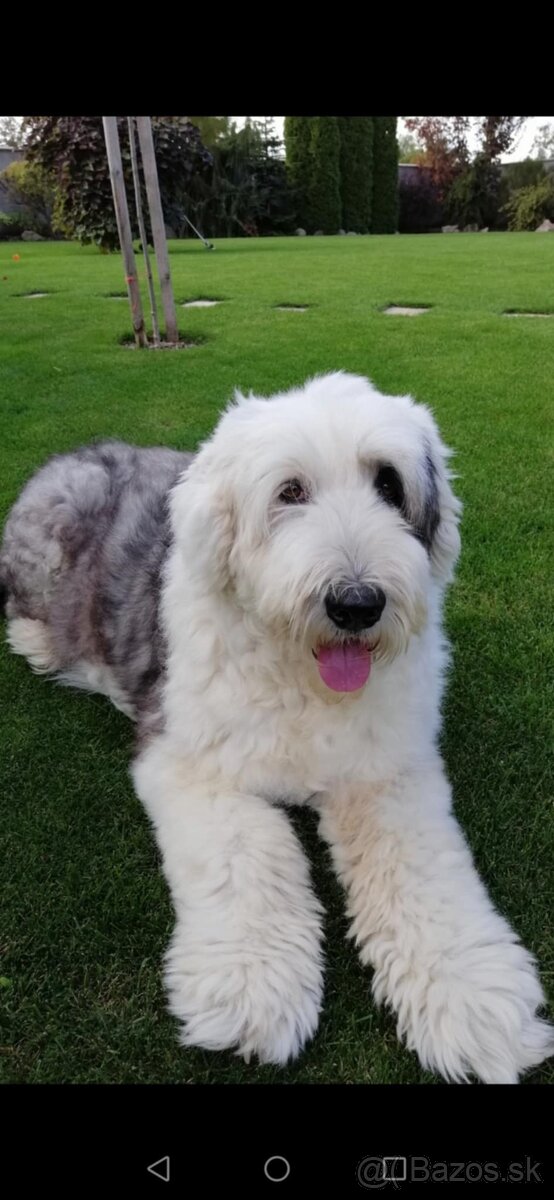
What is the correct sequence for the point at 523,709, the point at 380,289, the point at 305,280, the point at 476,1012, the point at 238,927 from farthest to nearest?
the point at 305,280
the point at 380,289
the point at 523,709
the point at 238,927
the point at 476,1012

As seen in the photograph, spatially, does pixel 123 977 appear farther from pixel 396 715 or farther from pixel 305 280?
pixel 305 280

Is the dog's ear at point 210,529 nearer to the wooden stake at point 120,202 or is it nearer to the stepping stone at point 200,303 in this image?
the wooden stake at point 120,202

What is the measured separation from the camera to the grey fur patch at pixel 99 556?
326 cm

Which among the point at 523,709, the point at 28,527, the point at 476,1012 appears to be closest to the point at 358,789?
the point at 476,1012

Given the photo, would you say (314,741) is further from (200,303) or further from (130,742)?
(200,303)

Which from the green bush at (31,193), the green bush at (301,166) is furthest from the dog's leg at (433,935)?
the green bush at (301,166)

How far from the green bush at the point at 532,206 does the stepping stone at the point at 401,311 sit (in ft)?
80.1

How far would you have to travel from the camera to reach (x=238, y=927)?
2248mm

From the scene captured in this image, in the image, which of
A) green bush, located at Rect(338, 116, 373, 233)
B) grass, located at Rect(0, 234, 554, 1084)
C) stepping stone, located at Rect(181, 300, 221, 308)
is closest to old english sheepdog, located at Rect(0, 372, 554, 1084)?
grass, located at Rect(0, 234, 554, 1084)

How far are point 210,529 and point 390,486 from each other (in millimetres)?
542

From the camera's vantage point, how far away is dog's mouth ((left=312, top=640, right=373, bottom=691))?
7.49 feet

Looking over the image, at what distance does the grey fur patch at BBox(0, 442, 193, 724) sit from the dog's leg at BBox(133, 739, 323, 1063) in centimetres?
55

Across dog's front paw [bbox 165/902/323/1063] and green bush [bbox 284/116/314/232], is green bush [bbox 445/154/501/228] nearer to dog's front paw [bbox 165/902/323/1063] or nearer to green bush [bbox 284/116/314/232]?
green bush [bbox 284/116/314/232]
